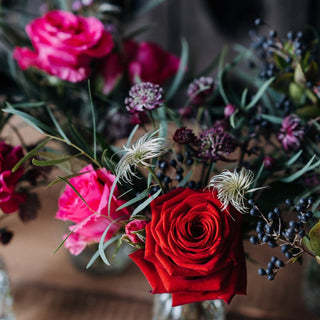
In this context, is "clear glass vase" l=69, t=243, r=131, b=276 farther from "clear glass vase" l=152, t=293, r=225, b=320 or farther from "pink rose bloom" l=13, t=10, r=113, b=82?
"pink rose bloom" l=13, t=10, r=113, b=82

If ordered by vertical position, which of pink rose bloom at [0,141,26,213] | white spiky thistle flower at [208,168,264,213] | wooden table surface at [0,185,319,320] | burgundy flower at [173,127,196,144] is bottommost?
wooden table surface at [0,185,319,320]

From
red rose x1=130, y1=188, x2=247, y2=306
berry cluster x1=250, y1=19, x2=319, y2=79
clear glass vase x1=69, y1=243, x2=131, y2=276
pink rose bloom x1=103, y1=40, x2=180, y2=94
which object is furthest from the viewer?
clear glass vase x1=69, y1=243, x2=131, y2=276

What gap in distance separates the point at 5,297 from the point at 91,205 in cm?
33

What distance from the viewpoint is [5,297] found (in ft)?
1.96

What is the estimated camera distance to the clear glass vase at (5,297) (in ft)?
1.93

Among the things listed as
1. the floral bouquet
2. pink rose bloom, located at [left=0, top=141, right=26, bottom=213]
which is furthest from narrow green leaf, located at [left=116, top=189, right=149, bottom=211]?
pink rose bloom, located at [left=0, top=141, right=26, bottom=213]

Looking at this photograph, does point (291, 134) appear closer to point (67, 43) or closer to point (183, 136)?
point (183, 136)

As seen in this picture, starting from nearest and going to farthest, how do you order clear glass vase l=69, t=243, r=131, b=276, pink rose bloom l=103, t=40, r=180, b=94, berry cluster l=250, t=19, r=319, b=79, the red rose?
the red rose, berry cluster l=250, t=19, r=319, b=79, pink rose bloom l=103, t=40, r=180, b=94, clear glass vase l=69, t=243, r=131, b=276

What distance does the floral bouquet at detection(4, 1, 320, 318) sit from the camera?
33 cm

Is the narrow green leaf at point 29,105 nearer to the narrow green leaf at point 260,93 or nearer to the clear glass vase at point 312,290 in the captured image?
the narrow green leaf at point 260,93

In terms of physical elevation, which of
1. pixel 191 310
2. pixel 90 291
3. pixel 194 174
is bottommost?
pixel 90 291

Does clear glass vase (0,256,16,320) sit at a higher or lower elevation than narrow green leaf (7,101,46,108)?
lower

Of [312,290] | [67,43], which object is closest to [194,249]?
[67,43]

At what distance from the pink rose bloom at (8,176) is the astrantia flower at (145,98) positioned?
Result: 0.13 m
